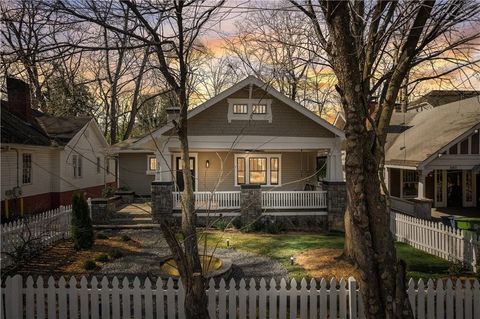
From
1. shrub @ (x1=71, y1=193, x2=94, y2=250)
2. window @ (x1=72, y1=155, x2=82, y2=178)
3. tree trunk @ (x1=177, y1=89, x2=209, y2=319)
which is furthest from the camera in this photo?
window @ (x1=72, y1=155, x2=82, y2=178)

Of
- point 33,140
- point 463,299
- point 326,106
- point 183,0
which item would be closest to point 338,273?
point 463,299

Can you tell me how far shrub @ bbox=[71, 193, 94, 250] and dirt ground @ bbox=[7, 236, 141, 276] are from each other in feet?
0.81

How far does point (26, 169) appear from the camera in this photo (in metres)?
18.5

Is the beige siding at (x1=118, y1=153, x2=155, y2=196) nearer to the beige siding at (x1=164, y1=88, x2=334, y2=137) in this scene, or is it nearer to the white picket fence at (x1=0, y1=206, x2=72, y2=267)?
the beige siding at (x1=164, y1=88, x2=334, y2=137)

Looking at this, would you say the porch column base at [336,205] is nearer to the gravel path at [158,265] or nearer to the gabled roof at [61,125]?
the gravel path at [158,265]

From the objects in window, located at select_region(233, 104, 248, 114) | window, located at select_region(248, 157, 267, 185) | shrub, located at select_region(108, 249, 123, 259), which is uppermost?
window, located at select_region(233, 104, 248, 114)

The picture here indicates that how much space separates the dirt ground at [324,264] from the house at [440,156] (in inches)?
369

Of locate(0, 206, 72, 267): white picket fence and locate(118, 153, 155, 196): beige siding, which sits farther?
locate(118, 153, 155, 196): beige siding

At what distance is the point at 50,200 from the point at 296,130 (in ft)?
44.7

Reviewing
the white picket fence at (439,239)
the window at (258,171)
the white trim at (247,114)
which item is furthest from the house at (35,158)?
the white picket fence at (439,239)

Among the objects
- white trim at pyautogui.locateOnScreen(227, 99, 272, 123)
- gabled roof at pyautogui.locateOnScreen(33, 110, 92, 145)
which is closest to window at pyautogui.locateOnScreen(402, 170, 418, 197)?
white trim at pyautogui.locateOnScreen(227, 99, 272, 123)

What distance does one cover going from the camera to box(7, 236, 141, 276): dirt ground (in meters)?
9.60

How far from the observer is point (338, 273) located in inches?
350

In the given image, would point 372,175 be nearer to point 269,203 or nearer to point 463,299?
point 463,299
